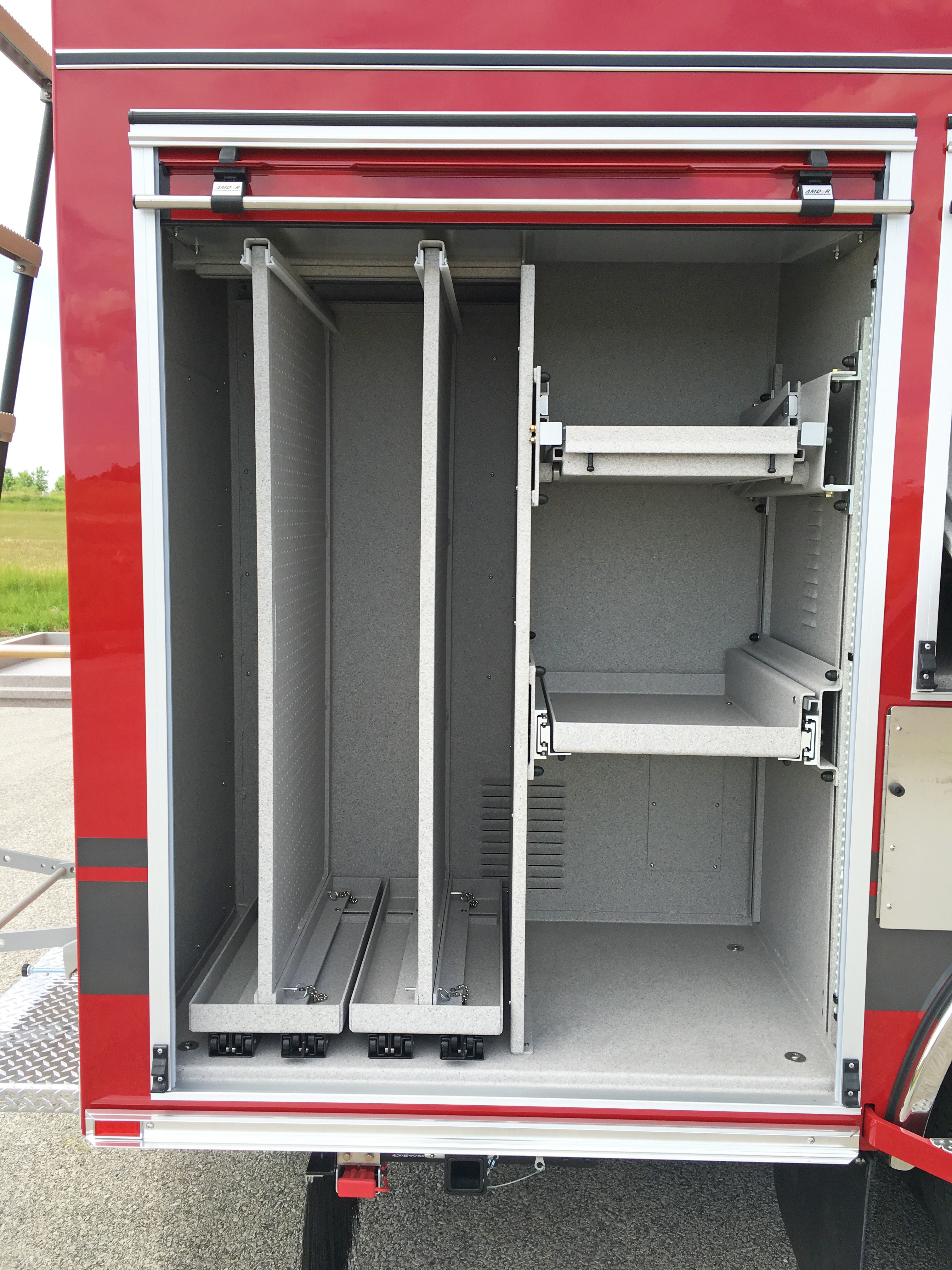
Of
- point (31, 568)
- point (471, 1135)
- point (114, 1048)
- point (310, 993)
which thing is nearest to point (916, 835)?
point (471, 1135)

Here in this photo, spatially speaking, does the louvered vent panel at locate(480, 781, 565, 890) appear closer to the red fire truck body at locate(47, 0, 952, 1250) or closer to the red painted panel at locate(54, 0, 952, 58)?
the red fire truck body at locate(47, 0, 952, 1250)

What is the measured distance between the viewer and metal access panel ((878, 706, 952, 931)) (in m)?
1.91

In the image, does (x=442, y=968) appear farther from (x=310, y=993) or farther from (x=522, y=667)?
(x=522, y=667)

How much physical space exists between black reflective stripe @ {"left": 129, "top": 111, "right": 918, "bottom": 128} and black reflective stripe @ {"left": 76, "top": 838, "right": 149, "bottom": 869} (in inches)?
57.0

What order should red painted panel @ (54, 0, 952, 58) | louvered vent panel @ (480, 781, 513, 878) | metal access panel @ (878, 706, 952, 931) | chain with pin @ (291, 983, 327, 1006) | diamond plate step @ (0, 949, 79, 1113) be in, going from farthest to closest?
louvered vent panel @ (480, 781, 513, 878), chain with pin @ (291, 983, 327, 1006), diamond plate step @ (0, 949, 79, 1113), metal access panel @ (878, 706, 952, 931), red painted panel @ (54, 0, 952, 58)

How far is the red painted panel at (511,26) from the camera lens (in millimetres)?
1769

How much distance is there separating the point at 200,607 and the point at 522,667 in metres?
1.00

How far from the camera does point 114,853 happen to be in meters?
1.92

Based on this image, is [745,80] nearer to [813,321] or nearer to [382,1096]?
[813,321]

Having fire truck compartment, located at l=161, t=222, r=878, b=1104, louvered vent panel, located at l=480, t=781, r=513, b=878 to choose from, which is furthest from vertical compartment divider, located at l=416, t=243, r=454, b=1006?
louvered vent panel, located at l=480, t=781, r=513, b=878

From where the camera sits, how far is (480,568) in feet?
9.99

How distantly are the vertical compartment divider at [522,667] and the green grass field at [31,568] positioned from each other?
1083 centimetres

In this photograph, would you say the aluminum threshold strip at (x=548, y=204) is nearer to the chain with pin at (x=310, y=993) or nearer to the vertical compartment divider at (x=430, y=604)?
the vertical compartment divider at (x=430, y=604)

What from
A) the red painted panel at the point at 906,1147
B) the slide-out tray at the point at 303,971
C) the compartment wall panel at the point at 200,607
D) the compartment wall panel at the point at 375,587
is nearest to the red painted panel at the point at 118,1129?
the slide-out tray at the point at 303,971
